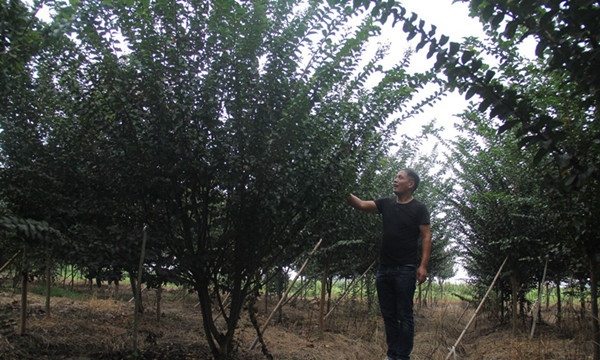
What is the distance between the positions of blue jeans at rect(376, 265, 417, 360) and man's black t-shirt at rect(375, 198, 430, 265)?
8cm

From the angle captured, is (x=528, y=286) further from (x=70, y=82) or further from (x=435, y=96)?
(x=70, y=82)

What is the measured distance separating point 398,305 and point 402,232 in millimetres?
650

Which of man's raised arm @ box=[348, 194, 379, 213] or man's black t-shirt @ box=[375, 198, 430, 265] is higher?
man's raised arm @ box=[348, 194, 379, 213]

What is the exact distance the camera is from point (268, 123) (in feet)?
11.5

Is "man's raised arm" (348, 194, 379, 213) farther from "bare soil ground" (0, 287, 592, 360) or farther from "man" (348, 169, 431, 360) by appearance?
"bare soil ground" (0, 287, 592, 360)

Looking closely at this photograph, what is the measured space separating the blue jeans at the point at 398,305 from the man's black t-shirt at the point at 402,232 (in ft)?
0.27

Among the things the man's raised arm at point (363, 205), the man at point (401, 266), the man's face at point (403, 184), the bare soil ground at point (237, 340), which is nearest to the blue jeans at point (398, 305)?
the man at point (401, 266)

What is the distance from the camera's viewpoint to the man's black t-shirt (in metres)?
3.74

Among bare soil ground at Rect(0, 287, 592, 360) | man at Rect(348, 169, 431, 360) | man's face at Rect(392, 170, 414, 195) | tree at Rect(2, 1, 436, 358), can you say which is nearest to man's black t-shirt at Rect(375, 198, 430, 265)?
man at Rect(348, 169, 431, 360)

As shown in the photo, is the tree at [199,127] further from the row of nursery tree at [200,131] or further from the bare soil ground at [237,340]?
the bare soil ground at [237,340]

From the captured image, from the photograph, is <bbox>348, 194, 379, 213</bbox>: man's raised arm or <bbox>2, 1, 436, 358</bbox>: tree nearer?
<bbox>2, 1, 436, 358</bbox>: tree

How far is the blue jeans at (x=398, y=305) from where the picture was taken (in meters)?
3.62

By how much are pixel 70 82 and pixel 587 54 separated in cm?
338

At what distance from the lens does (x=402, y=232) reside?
3.79 meters
